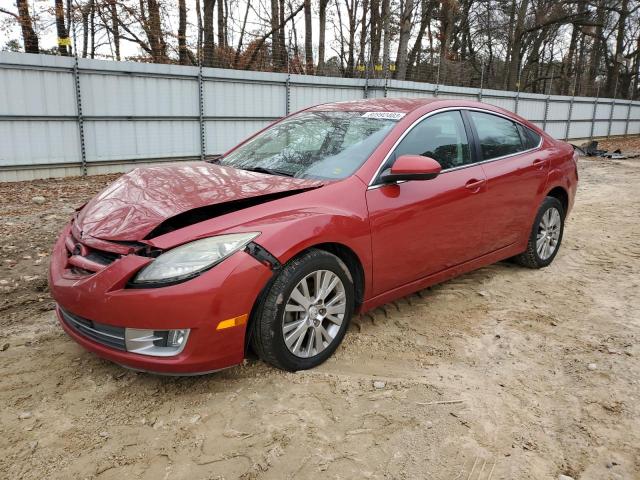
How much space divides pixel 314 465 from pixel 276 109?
11.6 meters

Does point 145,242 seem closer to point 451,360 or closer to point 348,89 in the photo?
point 451,360

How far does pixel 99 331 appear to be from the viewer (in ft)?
8.44

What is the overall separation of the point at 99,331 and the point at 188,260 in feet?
2.04

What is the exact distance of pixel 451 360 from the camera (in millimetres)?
3113

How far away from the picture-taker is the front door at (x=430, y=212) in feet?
10.4

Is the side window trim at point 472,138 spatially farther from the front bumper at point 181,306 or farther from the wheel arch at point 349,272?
the front bumper at point 181,306

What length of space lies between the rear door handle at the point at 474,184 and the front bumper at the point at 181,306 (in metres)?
1.87

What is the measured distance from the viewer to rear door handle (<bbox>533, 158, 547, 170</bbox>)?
445cm

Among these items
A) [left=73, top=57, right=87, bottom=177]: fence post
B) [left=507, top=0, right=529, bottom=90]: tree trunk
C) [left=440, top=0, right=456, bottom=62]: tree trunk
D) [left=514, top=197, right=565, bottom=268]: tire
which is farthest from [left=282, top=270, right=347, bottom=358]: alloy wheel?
[left=507, top=0, right=529, bottom=90]: tree trunk

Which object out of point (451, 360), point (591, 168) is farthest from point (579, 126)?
point (451, 360)

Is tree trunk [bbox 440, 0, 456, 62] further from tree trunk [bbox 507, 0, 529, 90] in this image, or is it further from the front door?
the front door

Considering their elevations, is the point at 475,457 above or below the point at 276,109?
below

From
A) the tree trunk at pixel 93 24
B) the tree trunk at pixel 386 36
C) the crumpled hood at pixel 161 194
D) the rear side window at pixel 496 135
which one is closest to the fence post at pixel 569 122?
the tree trunk at pixel 386 36

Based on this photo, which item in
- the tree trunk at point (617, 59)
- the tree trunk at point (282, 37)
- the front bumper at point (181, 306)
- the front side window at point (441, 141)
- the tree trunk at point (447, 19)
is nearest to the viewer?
the front bumper at point (181, 306)
